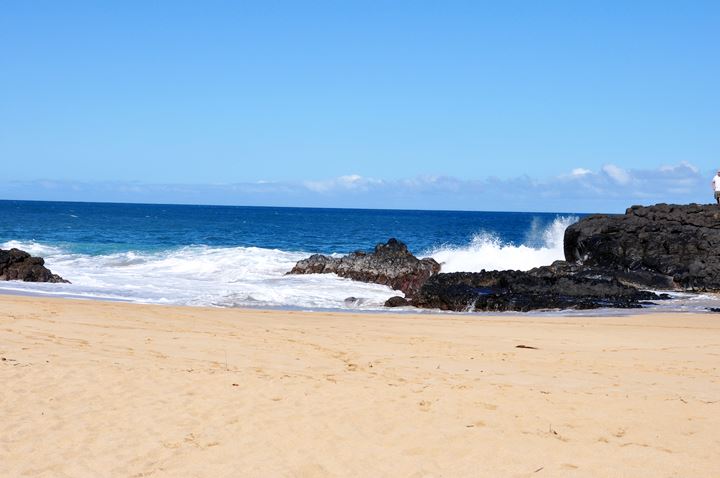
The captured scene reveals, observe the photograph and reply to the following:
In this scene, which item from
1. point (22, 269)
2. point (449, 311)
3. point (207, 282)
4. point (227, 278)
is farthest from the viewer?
point (227, 278)

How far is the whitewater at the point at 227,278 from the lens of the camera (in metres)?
20.4

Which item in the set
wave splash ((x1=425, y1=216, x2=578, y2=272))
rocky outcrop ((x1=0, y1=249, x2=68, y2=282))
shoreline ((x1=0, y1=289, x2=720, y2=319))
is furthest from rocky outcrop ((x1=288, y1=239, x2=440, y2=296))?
rocky outcrop ((x1=0, y1=249, x2=68, y2=282))

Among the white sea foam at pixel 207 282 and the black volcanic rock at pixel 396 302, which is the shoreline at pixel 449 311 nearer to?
the black volcanic rock at pixel 396 302

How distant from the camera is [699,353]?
1151cm

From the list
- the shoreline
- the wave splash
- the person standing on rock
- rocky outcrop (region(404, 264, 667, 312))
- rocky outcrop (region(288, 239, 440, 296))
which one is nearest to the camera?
the shoreline

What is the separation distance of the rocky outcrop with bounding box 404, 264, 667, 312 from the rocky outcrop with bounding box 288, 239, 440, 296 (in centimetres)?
366

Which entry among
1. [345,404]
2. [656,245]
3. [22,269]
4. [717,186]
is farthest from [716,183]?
[345,404]

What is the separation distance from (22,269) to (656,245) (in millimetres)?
20336

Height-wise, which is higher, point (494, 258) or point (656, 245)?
point (656, 245)

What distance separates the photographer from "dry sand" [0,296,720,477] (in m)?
5.89

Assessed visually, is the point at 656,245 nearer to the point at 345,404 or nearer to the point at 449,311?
the point at 449,311

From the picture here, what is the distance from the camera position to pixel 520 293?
20047 millimetres

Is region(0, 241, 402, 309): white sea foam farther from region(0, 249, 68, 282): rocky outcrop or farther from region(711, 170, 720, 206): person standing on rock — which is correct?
region(711, 170, 720, 206): person standing on rock

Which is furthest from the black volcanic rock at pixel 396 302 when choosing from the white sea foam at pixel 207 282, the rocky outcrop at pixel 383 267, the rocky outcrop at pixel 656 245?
the rocky outcrop at pixel 656 245
